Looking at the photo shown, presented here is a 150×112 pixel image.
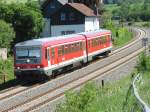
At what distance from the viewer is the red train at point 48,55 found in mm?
30625

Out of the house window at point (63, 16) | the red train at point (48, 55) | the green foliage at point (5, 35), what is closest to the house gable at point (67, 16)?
the house window at point (63, 16)

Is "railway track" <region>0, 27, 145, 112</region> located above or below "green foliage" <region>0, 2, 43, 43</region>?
below

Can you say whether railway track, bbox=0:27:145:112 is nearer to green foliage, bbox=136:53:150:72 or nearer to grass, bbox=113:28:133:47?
green foliage, bbox=136:53:150:72

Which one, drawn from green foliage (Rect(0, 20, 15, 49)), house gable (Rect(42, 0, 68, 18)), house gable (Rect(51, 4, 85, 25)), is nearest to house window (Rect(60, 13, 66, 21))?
house gable (Rect(51, 4, 85, 25))

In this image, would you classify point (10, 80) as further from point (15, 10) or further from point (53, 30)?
point (53, 30)

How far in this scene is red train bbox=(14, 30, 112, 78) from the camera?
100ft

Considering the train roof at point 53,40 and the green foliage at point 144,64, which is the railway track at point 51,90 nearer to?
the train roof at point 53,40

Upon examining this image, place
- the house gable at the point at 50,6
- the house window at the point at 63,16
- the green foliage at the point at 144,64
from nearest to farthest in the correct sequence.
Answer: the green foliage at the point at 144,64 < the house window at the point at 63,16 < the house gable at the point at 50,6

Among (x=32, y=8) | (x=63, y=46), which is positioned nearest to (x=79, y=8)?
(x=32, y=8)

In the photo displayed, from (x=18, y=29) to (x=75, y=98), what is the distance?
40.2 meters

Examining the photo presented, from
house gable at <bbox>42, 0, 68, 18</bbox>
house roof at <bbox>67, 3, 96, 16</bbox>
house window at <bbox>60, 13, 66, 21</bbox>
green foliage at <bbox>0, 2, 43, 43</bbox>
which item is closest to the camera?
green foliage at <bbox>0, 2, 43, 43</bbox>

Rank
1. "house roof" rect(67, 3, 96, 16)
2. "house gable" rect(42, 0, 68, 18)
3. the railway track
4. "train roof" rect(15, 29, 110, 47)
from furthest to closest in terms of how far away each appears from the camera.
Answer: "house gable" rect(42, 0, 68, 18) → "house roof" rect(67, 3, 96, 16) → "train roof" rect(15, 29, 110, 47) → the railway track

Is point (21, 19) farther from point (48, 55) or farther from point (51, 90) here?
point (51, 90)

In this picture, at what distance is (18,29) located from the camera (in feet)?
172
